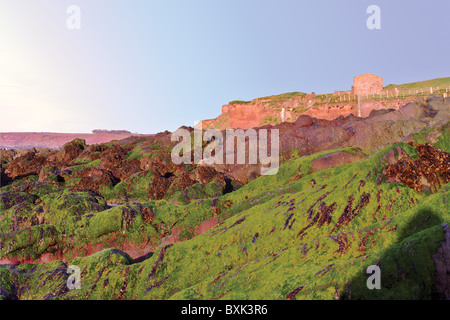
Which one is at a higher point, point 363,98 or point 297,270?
point 363,98

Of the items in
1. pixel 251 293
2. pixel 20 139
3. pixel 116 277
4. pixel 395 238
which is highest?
pixel 20 139

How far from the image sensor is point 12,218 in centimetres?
1689

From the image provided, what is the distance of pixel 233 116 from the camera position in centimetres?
10438

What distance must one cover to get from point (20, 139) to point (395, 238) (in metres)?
216

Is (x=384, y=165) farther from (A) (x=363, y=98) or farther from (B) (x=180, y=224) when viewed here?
(A) (x=363, y=98)

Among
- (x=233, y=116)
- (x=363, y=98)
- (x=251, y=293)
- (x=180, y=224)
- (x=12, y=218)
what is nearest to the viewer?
(x=251, y=293)

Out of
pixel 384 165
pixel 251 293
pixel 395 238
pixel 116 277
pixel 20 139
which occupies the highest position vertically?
pixel 20 139
